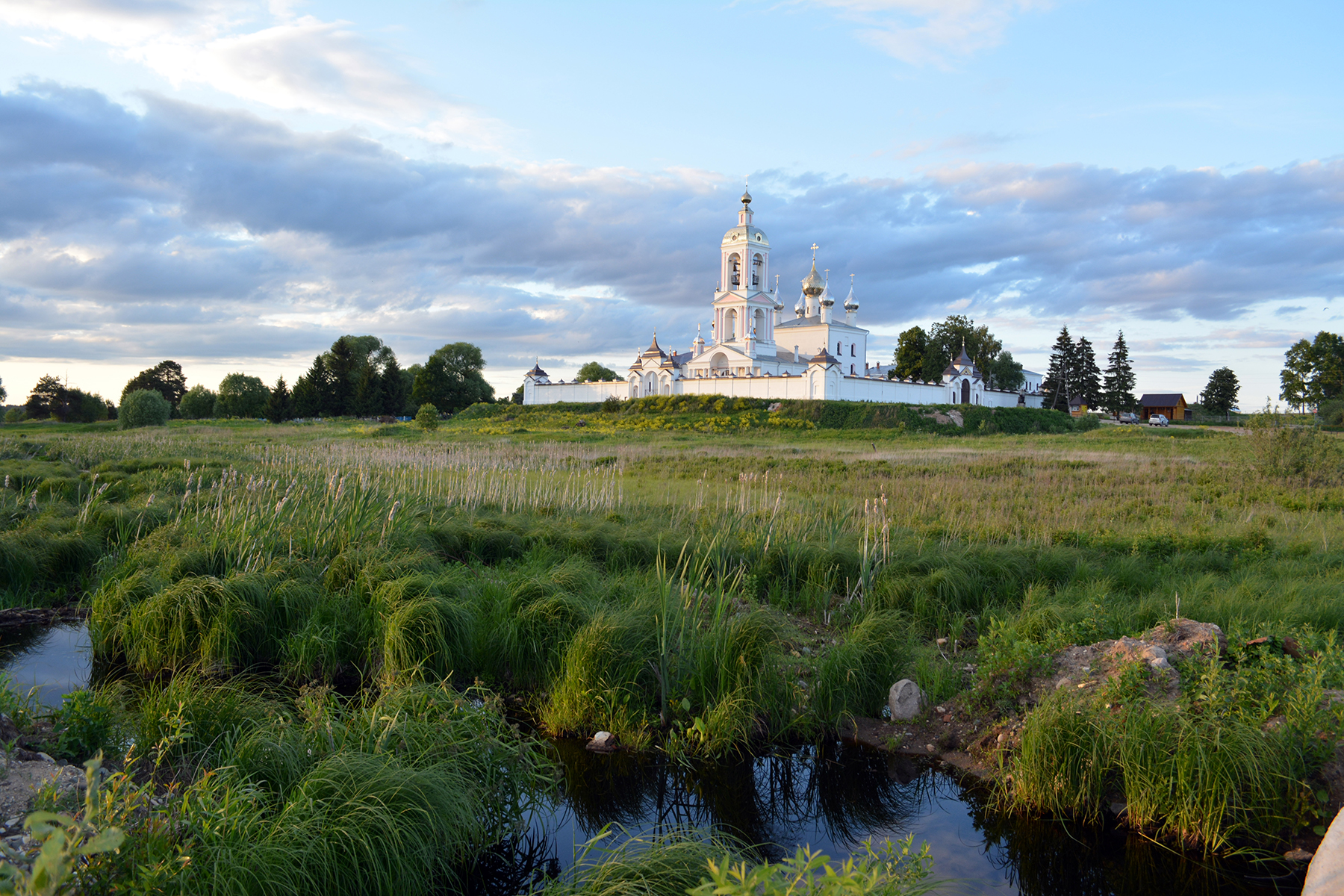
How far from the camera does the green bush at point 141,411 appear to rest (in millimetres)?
48719

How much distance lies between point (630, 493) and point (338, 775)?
12.4m

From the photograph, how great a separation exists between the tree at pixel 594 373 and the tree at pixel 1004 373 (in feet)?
161

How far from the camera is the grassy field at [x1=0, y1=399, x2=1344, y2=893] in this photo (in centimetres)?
429

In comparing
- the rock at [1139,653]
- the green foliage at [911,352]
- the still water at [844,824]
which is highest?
the green foliage at [911,352]

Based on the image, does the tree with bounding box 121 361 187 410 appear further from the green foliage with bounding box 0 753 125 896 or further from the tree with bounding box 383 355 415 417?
the green foliage with bounding box 0 753 125 896

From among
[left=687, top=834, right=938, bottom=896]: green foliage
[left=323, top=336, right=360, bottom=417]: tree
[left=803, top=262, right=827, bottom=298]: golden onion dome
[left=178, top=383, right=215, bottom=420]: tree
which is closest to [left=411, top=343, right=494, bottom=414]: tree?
[left=323, top=336, right=360, bottom=417]: tree

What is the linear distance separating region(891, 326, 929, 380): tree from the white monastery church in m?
1.88

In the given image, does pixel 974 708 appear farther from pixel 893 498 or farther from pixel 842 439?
pixel 842 439

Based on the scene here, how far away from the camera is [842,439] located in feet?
137

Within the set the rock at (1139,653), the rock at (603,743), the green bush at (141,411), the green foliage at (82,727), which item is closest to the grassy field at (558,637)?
the green foliage at (82,727)

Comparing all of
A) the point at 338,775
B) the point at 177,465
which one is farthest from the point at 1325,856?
the point at 177,465

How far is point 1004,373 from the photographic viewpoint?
82.4 metres

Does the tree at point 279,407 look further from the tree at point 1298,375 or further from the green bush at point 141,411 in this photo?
the tree at point 1298,375

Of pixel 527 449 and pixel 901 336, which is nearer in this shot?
pixel 527 449
